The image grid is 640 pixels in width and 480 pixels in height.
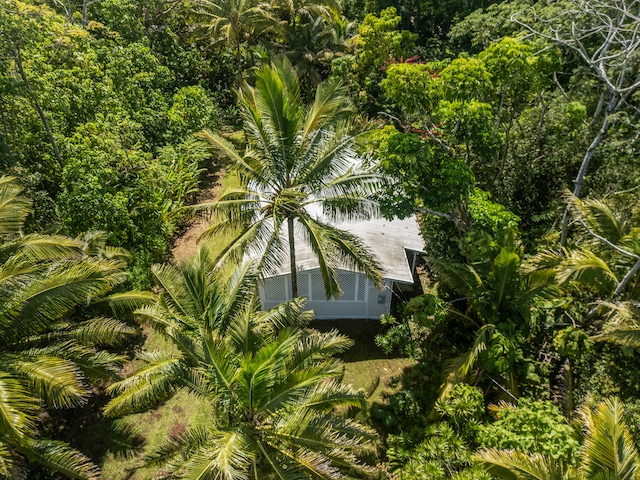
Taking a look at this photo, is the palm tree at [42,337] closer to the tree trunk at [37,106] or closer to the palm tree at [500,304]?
the tree trunk at [37,106]

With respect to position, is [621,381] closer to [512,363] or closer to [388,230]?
[512,363]

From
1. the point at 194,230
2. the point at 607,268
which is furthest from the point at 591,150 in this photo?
the point at 194,230

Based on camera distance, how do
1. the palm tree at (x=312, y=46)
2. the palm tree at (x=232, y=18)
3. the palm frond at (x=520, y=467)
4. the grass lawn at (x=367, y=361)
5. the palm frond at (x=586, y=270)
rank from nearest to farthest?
the palm frond at (x=520, y=467) < the palm frond at (x=586, y=270) < the grass lawn at (x=367, y=361) < the palm tree at (x=232, y=18) < the palm tree at (x=312, y=46)

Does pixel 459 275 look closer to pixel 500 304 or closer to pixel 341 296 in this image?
pixel 500 304

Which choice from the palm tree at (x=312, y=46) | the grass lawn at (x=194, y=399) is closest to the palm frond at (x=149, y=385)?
the grass lawn at (x=194, y=399)

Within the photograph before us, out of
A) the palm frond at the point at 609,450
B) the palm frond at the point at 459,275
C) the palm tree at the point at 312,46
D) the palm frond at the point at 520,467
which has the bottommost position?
the palm frond at the point at 520,467

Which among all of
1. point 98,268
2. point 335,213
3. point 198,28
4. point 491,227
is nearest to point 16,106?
point 98,268

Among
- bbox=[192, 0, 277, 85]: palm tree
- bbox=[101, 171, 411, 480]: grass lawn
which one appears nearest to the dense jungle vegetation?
bbox=[101, 171, 411, 480]: grass lawn

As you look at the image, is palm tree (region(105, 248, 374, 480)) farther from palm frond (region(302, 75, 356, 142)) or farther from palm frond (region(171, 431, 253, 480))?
palm frond (region(302, 75, 356, 142))
